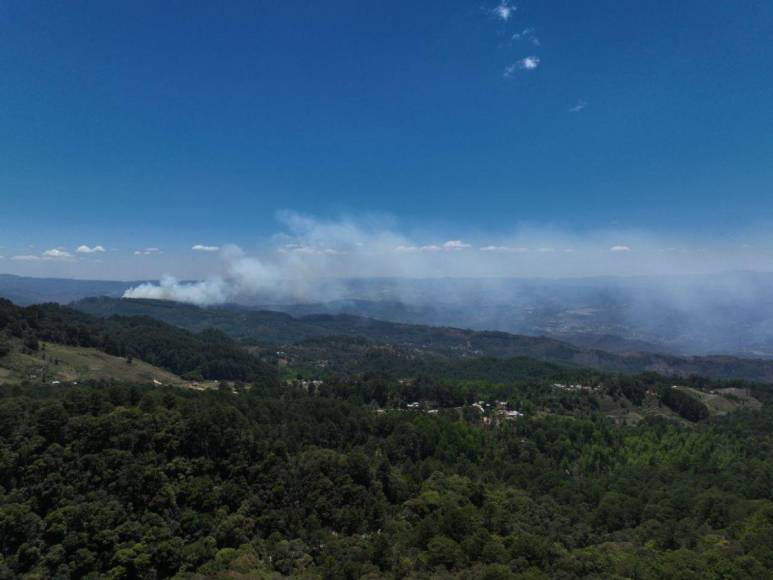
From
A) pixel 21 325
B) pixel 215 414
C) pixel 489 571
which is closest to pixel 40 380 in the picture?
pixel 21 325

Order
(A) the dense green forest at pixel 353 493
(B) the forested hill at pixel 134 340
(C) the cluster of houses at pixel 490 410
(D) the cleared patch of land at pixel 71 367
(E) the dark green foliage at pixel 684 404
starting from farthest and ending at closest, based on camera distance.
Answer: (E) the dark green foliage at pixel 684 404, (B) the forested hill at pixel 134 340, (C) the cluster of houses at pixel 490 410, (D) the cleared patch of land at pixel 71 367, (A) the dense green forest at pixel 353 493

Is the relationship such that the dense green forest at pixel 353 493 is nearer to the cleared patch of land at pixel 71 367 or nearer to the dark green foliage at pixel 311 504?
the dark green foliage at pixel 311 504

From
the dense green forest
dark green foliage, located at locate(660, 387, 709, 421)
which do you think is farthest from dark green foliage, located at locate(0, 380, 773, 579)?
dark green foliage, located at locate(660, 387, 709, 421)

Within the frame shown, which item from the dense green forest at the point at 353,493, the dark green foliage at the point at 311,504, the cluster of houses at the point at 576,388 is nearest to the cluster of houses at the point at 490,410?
the dense green forest at the point at 353,493

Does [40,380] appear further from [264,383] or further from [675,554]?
[675,554]

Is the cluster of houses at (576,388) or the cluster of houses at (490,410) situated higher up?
the cluster of houses at (490,410)

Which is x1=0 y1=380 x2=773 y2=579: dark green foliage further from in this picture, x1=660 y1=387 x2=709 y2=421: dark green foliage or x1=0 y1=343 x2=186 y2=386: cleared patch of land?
x1=660 y1=387 x2=709 y2=421: dark green foliage

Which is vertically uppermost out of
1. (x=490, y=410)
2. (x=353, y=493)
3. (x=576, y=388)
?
(x=353, y=493)

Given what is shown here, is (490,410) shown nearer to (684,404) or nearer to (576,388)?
(576,388)

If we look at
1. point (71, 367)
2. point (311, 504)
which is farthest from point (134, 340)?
point (311, 504)
